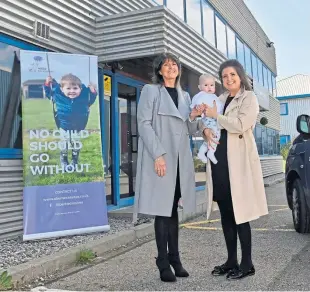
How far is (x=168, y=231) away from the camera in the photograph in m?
3.55

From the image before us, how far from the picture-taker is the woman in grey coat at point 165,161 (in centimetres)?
340

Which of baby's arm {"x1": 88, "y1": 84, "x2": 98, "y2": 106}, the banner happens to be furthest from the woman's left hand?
baby's arm {"x1": 88, "y1": 84, "x2": 98, "y2": 106}

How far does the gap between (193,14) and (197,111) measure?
722 centimetres

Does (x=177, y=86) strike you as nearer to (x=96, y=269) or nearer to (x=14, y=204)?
(x=96, y=269)

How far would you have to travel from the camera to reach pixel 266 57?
20516mm

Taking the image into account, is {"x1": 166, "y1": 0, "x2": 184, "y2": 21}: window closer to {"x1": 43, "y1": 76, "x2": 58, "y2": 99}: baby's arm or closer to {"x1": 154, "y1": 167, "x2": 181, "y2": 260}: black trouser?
{"x1": 43, "y1": 76, "x2": 58, "y2": 99}: baby's arm

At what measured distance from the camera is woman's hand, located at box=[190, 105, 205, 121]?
342 cm

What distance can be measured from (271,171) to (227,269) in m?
15.7

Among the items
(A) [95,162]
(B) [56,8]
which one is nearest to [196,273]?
(A) [95,162]

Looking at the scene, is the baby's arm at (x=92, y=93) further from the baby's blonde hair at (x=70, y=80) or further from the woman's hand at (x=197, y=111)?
the woman's hand at (x=197, y=111)

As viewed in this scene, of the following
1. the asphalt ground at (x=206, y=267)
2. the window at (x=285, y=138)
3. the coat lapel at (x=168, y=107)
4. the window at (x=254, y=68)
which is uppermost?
the window at (x=254, y=68)

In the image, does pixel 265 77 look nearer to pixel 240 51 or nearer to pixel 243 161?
pixel 240 51

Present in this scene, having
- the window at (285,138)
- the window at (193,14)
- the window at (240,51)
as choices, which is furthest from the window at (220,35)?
the window at (285,138)

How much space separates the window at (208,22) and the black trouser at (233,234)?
811cm
